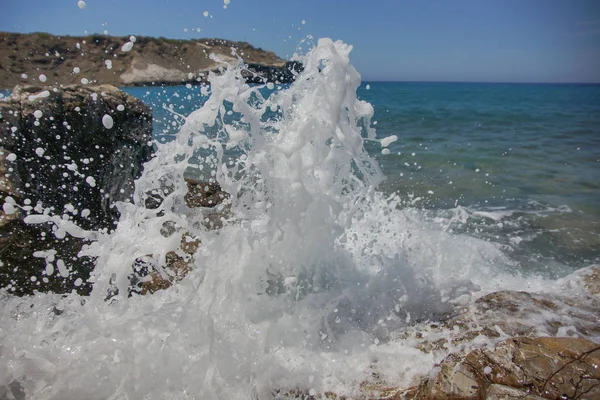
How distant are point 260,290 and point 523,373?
214 centimetres

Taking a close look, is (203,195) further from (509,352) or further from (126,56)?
(126,56)

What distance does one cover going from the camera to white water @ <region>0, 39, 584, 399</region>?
2.69 meters

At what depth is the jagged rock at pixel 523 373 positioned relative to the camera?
200 centimetres

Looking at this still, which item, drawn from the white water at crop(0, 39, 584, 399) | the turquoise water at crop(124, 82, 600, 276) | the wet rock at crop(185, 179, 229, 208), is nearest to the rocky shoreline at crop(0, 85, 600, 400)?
the white water at crop(0, 39, 584, 399)

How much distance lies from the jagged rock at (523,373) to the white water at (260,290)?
0.45 m

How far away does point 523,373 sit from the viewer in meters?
2.11

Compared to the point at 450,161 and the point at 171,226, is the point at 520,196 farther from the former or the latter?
the point at 171,226

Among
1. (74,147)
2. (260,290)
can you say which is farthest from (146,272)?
(74,147)

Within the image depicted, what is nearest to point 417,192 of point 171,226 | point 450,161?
point 450,161

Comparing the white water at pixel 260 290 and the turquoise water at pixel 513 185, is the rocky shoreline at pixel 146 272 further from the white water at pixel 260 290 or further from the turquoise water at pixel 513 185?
the turquoise water at pixel 513 185

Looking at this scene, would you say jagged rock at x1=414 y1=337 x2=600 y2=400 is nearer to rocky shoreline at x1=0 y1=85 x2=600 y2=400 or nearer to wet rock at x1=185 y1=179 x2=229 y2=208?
rocky shoreline at x1=0 y1=85 x2=600 y2=400

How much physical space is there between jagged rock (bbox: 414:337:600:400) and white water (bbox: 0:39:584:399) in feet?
1.49

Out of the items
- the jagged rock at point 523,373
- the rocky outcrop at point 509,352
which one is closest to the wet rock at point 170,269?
the rocky outcrop at point 509,352

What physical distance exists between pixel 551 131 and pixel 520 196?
10399mm
